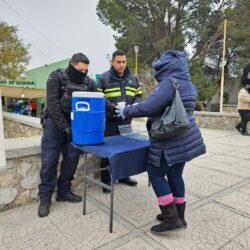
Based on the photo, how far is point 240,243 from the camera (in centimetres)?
239

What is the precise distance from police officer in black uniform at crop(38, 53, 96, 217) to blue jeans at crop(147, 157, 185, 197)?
1.01 metres

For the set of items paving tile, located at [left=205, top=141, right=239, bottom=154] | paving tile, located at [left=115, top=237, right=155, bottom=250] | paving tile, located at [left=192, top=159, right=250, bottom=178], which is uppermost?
paving tile, located at [left=205, top=141, right=239, bottom=154]

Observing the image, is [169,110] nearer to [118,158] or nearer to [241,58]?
[118,158]

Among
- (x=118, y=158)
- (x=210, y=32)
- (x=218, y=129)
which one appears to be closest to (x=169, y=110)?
(x=118, y=158)

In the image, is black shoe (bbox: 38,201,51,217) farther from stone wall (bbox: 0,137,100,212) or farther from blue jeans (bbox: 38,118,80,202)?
stone wall (bbox: 0,137,100,212)

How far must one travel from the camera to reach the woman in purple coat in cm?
232

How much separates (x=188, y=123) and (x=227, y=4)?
20.1 metres

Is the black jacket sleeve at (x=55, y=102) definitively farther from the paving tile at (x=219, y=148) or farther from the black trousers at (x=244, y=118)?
the black trousers at (x=244, y=118)

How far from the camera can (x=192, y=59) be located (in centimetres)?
1839

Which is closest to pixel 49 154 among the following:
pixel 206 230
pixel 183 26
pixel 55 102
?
pixel 55 102

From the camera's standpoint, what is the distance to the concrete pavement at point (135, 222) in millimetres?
2396

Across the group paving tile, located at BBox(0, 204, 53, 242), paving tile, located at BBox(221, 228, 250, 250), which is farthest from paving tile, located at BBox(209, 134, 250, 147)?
paving tile, located at BBox(0, 204, 53, 242)

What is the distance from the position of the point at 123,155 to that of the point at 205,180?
206 centimetres

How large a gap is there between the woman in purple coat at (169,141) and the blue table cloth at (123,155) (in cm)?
11
